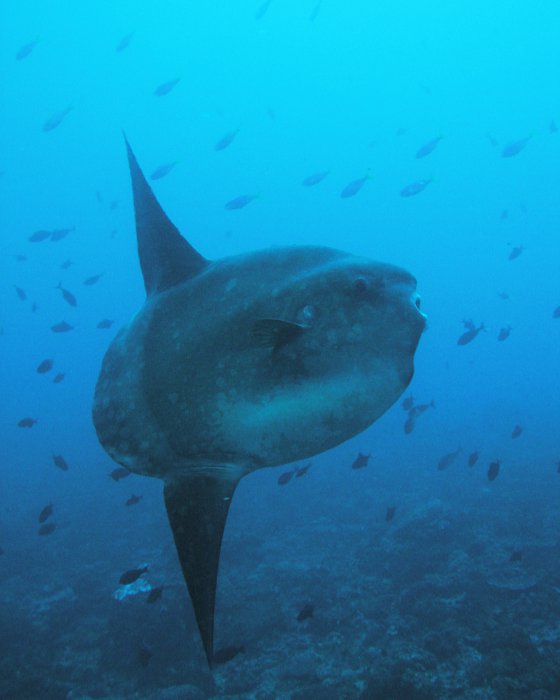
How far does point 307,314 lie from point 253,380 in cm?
37

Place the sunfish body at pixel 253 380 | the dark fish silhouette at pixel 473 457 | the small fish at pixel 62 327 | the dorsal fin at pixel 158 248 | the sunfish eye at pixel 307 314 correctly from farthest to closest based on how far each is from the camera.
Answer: the small fish at pixel 62 327 < the dark fish silhouette at pixel 473 457 < the dorsal fin at pixel 158 248 < the sunfish eye at pixel 307 314 < the sunfish body at pixel 253 380

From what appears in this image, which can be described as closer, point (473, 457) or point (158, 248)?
point (158, 248)

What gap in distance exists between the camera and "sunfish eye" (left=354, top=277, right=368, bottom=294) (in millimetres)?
2059

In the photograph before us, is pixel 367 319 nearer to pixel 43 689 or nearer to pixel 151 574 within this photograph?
pixel 43 689

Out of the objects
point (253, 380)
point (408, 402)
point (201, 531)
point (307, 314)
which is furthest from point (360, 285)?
point (408, 402)

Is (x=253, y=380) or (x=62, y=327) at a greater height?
(x=253, y=380)

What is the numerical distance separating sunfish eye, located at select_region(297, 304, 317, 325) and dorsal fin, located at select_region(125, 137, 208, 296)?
3.49ft

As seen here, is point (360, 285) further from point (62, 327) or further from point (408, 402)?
point (62, 327)

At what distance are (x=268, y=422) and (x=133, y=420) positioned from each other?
752 mm

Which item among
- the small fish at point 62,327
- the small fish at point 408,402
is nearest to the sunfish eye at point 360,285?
the small fish at point 408,402

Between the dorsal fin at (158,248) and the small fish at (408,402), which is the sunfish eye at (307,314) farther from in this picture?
the small fish at (408,402)

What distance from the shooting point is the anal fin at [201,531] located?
1961mm

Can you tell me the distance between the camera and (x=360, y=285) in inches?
81.2

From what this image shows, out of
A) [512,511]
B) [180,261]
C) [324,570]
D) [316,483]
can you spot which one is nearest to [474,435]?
[316,483]
